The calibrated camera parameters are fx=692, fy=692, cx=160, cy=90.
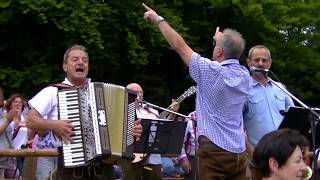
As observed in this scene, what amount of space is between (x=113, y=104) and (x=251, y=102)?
1.33m

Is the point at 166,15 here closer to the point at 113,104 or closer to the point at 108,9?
the point at 108,9

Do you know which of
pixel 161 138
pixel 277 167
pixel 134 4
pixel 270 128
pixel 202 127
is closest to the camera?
pixel 277 167

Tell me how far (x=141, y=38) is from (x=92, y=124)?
10348 mm

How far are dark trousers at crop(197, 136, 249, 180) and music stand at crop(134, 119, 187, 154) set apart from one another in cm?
223

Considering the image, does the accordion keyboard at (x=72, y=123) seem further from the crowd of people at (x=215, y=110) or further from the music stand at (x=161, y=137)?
the music stand at (x=161, y=137)

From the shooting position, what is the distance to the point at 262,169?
3553 mm

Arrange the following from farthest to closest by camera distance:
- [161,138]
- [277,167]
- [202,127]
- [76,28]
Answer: [76,28] < [161,138] < [202,127] < [277,167]

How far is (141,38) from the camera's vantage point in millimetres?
15961

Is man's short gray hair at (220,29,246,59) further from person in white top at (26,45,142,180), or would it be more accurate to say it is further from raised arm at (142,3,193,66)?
person in white top at (26,45,142,180)

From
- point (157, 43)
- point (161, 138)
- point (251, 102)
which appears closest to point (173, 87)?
point (157, 43)

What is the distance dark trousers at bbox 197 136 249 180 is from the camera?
18.9ft

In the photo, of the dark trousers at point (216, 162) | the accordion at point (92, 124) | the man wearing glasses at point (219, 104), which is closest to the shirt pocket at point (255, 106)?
the man wearing glasses at point (219, 104)

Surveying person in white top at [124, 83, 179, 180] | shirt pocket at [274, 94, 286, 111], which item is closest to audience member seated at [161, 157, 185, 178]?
person in white top at [124, 83, 179, 180]

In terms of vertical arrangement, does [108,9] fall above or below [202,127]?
above
